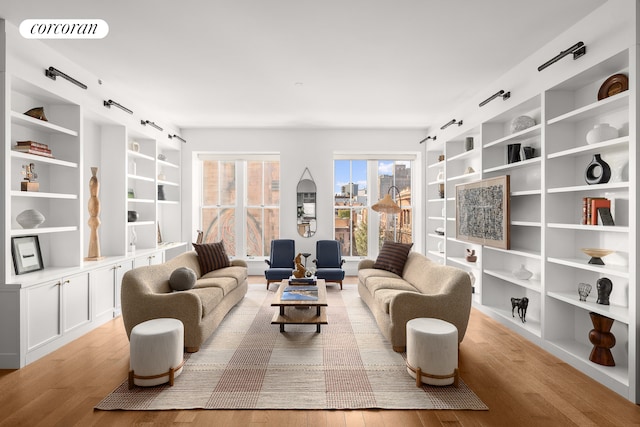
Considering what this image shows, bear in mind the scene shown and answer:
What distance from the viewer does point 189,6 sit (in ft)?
9.77

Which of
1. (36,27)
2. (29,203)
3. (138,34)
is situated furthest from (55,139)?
(138,34)

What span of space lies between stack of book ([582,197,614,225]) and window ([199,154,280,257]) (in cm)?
564

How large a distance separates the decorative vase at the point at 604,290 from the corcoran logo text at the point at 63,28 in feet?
16.0

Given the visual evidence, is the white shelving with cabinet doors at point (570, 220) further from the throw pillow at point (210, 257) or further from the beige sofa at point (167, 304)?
the throw pillow at point (210, 257)

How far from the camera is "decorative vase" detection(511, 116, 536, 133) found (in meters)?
4.14

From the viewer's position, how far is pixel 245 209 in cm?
781

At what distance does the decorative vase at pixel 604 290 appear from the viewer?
3.08 m

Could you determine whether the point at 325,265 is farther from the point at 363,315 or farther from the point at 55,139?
the point at 55,139

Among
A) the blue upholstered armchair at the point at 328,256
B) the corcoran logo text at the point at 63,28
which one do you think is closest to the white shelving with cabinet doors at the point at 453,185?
the blue upholstered armchair at the point at 328,256

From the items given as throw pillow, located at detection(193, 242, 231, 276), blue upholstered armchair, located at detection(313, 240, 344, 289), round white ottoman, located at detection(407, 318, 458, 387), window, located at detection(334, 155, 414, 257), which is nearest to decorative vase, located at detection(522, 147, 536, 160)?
round white ottoman, located at detection(407, 318, 458, 387)

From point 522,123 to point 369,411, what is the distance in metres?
3.62

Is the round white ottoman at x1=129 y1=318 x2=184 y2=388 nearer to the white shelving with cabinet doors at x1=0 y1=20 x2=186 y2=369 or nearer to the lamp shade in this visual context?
the white shelving with cabinet doors at x1=0 y1=20 x2=186 y2=369

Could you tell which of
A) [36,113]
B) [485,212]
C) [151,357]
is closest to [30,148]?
[36,113]

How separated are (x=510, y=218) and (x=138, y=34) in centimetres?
468
